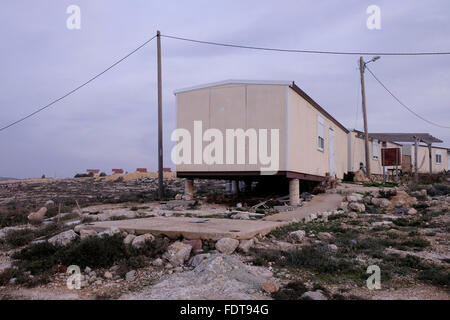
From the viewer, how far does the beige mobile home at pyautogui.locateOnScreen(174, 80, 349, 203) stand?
11.4 meters

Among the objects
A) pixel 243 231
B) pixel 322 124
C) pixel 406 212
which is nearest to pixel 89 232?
pixel 243 231

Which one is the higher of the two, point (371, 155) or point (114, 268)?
point (371, 155)

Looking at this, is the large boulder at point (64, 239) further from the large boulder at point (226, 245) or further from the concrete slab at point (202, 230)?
the large boulder at point (226, 245)

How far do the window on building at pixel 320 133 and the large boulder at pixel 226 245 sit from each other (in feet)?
32.6

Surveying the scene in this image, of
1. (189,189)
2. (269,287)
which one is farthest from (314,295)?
(189,189)

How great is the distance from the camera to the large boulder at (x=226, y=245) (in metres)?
5.54

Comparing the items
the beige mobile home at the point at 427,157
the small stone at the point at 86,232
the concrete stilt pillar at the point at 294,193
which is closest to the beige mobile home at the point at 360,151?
the beige mobile home at the point at 427,157

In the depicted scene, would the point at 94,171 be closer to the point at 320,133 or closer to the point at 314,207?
the point at 320,133

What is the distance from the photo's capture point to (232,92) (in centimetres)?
1196

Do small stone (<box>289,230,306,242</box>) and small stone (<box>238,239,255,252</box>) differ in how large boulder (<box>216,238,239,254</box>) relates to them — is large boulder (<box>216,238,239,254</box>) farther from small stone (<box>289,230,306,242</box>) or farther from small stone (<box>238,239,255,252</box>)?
small stone (<box>289,230,306,242</box>)

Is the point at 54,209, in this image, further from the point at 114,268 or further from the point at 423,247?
the point at 423,247

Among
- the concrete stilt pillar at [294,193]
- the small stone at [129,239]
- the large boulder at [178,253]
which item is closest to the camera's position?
the large boulder at [178,253]

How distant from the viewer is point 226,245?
5.57 m
